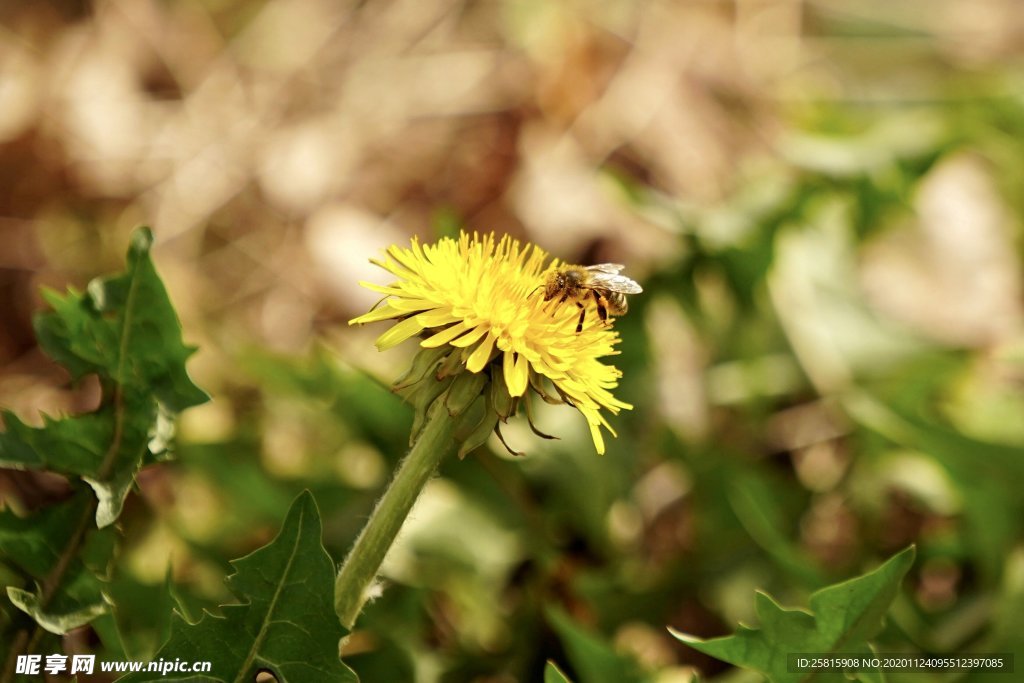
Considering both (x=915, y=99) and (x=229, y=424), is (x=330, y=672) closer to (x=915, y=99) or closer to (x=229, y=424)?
(x=229, y=424)

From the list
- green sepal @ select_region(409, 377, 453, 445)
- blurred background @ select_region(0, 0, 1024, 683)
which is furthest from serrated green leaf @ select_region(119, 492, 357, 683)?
blurred background @ select_region(0, 0, 1024, 683)

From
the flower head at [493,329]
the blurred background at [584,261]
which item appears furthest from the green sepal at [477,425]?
the blurred background at [584,261]

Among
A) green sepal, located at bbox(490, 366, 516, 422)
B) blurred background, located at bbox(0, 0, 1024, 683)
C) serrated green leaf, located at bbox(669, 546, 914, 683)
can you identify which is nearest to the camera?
green sepal, located at bbox(490, 366, 516, 422)

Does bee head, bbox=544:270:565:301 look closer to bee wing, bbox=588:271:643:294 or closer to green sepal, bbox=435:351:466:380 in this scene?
bee wing, bbox=588:271:643:294

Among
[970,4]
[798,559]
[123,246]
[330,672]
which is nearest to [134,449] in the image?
[330,672]

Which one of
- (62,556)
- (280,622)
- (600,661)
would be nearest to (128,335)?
(62,556)

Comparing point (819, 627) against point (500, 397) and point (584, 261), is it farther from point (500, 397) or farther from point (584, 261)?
point (584, 261)
